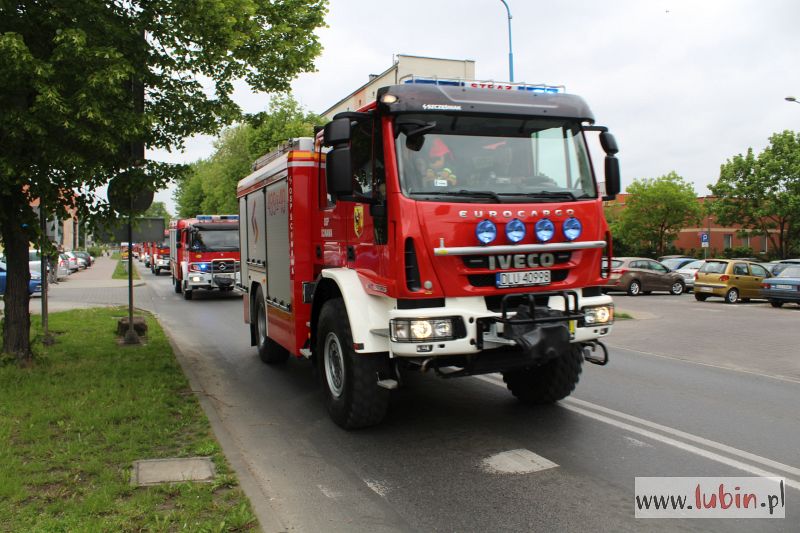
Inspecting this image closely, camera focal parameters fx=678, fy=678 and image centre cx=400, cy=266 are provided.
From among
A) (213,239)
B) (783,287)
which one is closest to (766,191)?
(783,287)

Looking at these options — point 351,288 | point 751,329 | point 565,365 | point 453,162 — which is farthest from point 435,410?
point 751,329

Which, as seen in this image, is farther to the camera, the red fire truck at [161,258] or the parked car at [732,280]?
the red fire truck at [161,258]

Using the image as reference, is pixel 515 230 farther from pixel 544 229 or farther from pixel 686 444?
pixel 686 444

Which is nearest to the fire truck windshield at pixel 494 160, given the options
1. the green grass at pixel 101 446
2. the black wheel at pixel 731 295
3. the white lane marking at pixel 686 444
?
the white lane marking at pixel 686 444

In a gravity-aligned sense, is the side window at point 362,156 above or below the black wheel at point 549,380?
above

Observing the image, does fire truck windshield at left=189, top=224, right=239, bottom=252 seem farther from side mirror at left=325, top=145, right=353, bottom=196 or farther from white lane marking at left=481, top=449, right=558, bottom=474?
white lane marking at left=481, top=449, right=558, bottom=474

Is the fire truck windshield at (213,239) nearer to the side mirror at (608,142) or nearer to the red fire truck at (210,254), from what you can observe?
the red fire truck at (210,254)

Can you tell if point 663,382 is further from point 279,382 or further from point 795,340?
point 795,340

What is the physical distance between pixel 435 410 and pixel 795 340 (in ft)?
29.7

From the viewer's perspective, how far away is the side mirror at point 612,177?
6281 millimetres

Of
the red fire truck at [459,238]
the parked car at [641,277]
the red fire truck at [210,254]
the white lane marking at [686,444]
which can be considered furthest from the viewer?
the parked car at [641,277]

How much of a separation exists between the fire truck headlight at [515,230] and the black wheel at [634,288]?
2172 cm

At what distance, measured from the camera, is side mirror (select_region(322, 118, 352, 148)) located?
5348 millimetres

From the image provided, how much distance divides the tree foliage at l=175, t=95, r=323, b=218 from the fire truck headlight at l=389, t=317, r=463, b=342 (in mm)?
21115
